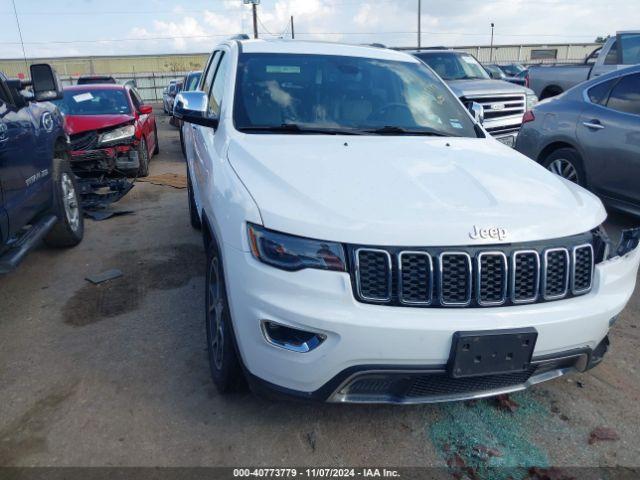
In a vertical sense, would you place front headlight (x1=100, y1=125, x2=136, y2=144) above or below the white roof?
below

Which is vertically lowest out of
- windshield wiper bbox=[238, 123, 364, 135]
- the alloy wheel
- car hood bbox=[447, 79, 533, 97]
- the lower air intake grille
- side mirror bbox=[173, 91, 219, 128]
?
the alloy wheel

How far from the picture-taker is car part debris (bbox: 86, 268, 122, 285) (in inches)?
179

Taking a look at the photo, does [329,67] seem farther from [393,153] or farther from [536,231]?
[536,231]

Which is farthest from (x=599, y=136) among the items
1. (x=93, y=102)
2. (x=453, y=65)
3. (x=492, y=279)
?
(x=93, y=102)

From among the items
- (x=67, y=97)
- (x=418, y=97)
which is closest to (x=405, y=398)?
(x=418, y=97)

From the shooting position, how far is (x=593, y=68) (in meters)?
10.5

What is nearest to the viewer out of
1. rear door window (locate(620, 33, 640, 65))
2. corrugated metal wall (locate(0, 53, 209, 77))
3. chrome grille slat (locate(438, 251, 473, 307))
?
chrome grille slat (locate(438, 251, 473, 307))

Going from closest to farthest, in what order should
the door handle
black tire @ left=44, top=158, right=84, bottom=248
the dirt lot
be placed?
the dirt lot, black tire @ left=44, top=158, right=84, bottom=248, the door handle

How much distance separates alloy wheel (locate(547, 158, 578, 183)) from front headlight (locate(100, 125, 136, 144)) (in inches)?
248

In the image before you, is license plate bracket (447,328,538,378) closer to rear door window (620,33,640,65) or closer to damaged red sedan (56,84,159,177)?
damaged red sedan (56,84,159,177)

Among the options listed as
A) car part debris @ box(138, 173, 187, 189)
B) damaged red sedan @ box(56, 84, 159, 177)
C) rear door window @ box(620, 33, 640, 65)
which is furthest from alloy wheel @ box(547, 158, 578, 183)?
damaged red sedan @ box(56, 84, 159, 177)

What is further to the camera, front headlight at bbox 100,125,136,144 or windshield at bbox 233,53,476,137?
front headlight at bbox 100,125,136,144

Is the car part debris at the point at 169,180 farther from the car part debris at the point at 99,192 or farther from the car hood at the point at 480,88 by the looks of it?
the car hood at the point at 480,88

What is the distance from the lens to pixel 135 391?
116 inches
